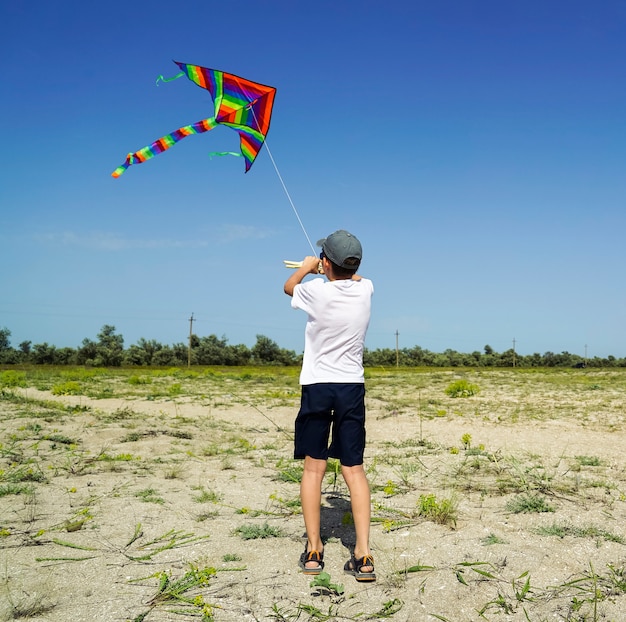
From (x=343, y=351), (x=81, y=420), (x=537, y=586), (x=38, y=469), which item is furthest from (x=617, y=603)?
(x=81, y=420)

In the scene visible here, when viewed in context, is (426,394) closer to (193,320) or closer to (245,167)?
(245,167)

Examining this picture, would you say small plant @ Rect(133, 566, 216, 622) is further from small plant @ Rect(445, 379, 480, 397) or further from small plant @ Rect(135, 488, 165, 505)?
small plant @ Rect(445, 379, 480, 397)

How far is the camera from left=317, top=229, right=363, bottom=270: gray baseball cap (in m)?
3.38

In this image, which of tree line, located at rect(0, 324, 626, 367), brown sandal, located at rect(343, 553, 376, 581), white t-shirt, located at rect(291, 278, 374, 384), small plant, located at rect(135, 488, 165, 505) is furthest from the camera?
tree line, located at rect(0, 324, 626, 367)

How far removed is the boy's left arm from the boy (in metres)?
0.10

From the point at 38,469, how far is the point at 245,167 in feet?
11.8

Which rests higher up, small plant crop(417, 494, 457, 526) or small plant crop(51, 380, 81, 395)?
small plant crop(417, 494, 457, 526)

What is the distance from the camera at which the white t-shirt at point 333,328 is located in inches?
131

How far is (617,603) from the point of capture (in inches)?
110

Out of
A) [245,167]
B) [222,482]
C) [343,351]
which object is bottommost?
[222,482]

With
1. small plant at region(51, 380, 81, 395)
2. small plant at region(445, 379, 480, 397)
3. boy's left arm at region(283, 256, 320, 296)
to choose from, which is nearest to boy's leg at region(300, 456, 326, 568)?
boy's left arm at region(283, 256, 320, 296)

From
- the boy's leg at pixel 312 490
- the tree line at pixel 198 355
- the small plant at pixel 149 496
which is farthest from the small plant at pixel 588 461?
the tree line at pixel 198 355

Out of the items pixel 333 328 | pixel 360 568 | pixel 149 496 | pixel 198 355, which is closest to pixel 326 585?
pixel 360 568

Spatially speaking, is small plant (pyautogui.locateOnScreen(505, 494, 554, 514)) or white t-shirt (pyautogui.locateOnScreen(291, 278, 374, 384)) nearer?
white t-shirt (pyautogui.locateOnScreen(291, 278, 374, 384))
